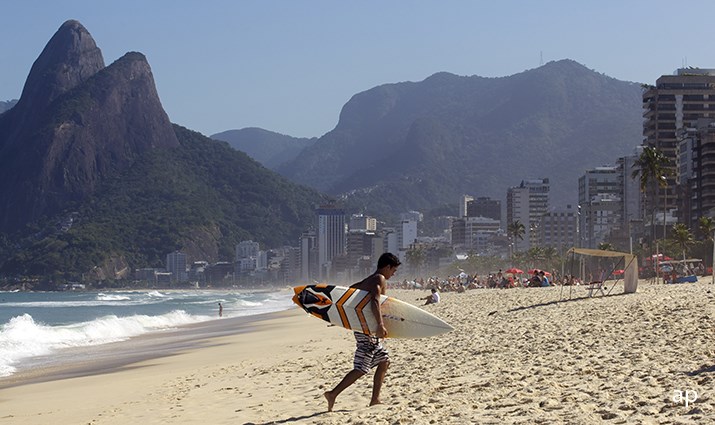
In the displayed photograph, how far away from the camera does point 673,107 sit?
5025 inches

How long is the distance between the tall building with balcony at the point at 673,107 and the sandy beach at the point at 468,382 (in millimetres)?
113954

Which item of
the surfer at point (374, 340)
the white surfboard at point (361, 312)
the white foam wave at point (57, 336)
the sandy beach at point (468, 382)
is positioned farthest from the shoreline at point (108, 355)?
the surfer at point (374, 340)

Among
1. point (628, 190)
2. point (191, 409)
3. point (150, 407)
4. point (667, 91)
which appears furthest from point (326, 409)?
point (628, 190)

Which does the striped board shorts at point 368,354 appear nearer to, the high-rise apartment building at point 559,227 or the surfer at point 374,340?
the surfer at point 374,340

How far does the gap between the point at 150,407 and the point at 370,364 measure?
154 inches

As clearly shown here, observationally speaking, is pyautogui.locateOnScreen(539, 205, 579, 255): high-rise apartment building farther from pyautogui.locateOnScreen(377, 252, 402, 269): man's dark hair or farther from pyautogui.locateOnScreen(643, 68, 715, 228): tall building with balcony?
pyautogui.locateOnScreen(377, 252, 402, 269): man's dark hair

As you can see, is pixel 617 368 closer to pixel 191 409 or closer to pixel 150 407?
pixel 191 409

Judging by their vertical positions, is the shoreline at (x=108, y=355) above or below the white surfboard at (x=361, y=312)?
below

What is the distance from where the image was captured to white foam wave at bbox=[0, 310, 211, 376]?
2536 cm

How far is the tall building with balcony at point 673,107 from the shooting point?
127 meters

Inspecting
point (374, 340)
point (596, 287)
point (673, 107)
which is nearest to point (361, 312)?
point (374, 340)

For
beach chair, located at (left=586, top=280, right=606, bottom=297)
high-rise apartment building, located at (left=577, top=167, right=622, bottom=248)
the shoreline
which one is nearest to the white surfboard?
the shoreline

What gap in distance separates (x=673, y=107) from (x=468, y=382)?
12549 centimetres

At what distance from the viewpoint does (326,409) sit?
969 cm
